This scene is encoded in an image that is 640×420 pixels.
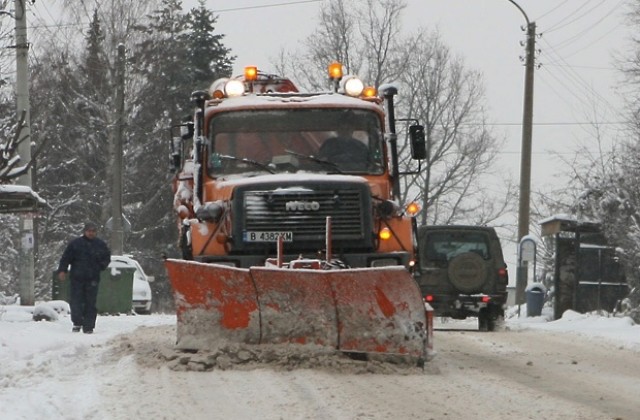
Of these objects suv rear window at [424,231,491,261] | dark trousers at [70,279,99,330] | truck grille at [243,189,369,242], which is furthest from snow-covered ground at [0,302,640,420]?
suv rear window at [424,231,491,261]

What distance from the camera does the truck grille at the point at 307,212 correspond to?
1238 centimetres

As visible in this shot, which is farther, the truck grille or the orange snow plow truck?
the truck grille

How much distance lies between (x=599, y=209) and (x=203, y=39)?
3091 cm

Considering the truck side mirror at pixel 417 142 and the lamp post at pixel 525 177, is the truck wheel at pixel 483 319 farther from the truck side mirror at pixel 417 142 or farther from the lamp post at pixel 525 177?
the lamp post at pixel 525 177

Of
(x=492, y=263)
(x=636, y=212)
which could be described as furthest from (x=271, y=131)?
(x=636, y=212)

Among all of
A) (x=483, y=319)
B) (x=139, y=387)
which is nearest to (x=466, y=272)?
(x=483, y=319)

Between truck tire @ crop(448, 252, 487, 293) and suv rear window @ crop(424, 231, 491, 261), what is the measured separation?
1.02 m

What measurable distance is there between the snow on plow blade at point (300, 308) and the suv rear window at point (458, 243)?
388 inches

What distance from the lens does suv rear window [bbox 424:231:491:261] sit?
2145 cm

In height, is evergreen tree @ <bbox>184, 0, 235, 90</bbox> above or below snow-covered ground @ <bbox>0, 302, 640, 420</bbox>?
above

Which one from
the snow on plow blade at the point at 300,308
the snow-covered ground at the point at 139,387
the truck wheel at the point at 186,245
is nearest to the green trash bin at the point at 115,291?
the snow-covered ground at the point at 139,387

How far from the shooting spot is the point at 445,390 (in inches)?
403

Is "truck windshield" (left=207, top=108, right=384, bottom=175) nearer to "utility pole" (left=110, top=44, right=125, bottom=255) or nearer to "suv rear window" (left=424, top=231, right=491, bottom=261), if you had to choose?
"suv rear window" (left=424, top=231, right=491, bottom=261)

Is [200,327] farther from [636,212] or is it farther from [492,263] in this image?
[636,212]
